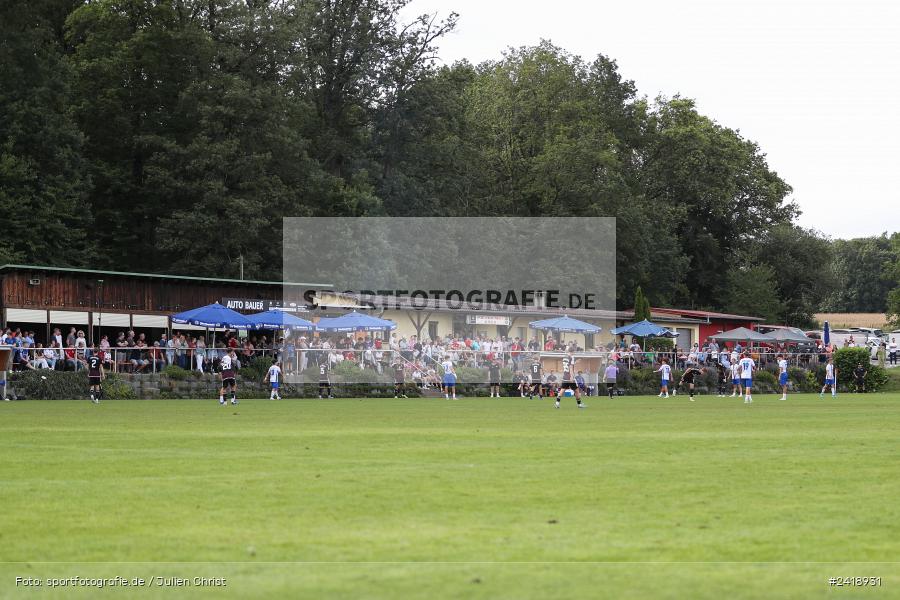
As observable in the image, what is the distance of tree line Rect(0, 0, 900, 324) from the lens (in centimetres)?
6375

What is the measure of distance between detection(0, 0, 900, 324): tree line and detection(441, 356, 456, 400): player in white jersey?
21109mm

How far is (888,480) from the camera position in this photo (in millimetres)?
14328

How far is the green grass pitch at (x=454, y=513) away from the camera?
8398mm

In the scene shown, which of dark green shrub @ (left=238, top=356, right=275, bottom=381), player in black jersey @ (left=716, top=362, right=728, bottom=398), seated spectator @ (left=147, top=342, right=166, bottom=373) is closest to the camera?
seated spectator @ (left=147, top=342, right=166, bottom=373)

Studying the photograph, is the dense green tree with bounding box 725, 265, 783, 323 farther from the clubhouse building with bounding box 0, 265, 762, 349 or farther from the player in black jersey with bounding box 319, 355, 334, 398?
the player in black jersey with bounding box 319, 355, 334, 398

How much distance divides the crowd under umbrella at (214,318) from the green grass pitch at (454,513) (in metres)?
22.6

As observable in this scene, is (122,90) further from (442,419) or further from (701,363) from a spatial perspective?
(442,419)

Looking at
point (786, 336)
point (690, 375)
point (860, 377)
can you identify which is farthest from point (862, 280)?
point (690, 375)

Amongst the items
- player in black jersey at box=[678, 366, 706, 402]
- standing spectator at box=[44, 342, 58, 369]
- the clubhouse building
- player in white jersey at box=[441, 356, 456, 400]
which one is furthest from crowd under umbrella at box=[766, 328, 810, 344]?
standing spectator at box=[44, 342, 58, 369]

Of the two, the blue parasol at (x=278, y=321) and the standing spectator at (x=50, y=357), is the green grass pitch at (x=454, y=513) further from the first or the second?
the blue parasol at (x=278, y=321)

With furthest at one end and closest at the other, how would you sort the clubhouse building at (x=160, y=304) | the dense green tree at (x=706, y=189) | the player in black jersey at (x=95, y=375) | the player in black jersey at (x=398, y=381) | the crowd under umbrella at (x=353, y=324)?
the dense green tree at (x=706, y=189), the player in black jersey at (x=398, y=381), the crowd under umbrella at (x=353, y=324), the clubhouse building at (x=160, y=304), the player in black jersey at (x=95, y=375)

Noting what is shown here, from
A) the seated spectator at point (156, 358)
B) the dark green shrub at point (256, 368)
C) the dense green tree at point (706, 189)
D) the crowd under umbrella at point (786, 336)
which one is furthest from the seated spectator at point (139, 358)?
the dense green tree at point (706, 189)

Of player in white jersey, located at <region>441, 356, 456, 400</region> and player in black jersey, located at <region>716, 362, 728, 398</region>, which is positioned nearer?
player in white jersey, located at <region>441, 356, 456, 400</region>

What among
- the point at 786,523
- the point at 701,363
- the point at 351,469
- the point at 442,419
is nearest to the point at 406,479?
the point at 351,469
